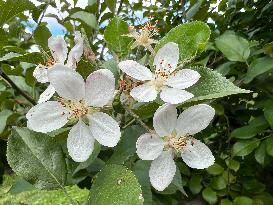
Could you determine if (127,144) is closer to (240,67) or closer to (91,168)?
(91,168)

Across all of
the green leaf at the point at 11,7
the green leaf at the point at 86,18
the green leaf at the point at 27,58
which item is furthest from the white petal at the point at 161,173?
the green leaf at the point at 86,18

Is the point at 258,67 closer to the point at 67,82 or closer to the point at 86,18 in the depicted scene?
the point at 86,18

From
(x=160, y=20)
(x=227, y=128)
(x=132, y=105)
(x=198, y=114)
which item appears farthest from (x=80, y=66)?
(x=160, y=20)

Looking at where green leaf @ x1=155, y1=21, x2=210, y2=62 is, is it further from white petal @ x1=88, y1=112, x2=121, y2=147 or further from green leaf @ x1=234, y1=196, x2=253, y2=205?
green leaf @ x1=234, y1=196, x2=253, y2=205

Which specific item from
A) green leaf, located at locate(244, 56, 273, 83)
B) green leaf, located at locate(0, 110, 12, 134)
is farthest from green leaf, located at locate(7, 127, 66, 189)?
green leaf, located at locate(244, 56, 273, 83)

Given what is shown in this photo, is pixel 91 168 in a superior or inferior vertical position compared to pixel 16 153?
inferior

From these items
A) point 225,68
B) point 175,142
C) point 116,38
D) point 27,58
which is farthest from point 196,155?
point 225,68

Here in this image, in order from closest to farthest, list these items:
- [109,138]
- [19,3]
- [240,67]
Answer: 1. [109,138]
2. [19,3]
3. [240,67]
